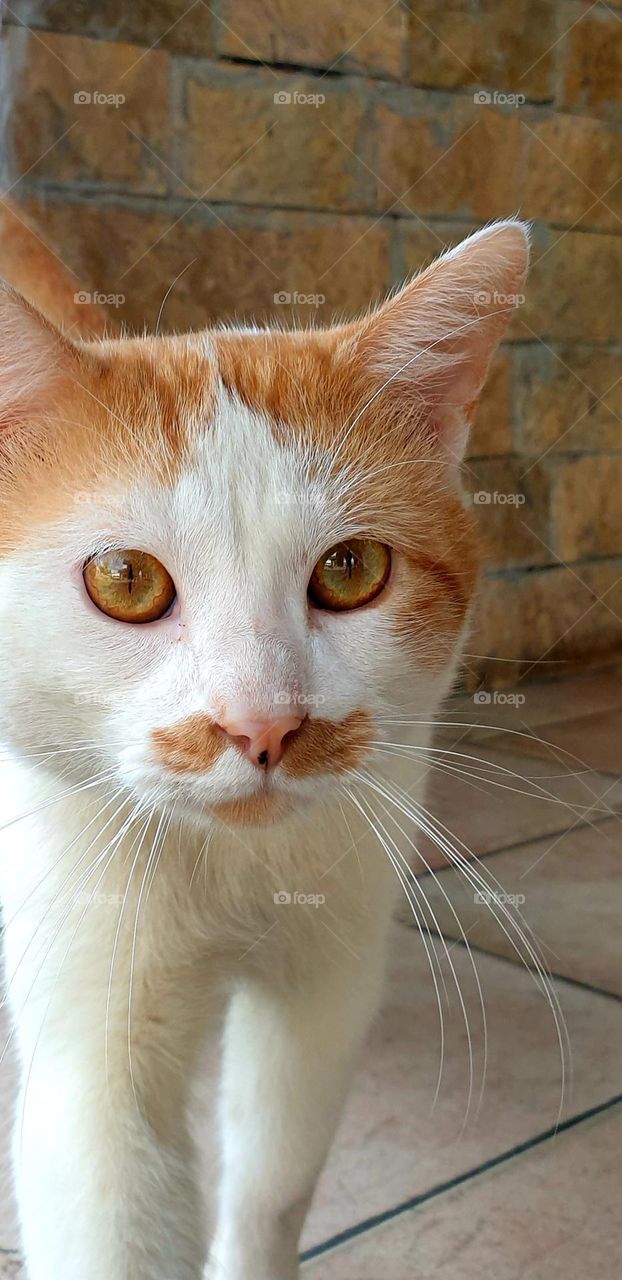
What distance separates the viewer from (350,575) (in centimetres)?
68

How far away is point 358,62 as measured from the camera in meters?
1.94

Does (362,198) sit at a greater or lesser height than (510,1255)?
greater

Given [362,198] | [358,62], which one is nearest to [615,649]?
[362,198]

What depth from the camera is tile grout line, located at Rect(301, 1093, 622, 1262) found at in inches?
36.0

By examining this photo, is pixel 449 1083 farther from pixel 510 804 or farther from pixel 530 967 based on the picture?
pixel 510 804

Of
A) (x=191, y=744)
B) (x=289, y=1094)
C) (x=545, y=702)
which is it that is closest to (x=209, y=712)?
(x=191, y=744)

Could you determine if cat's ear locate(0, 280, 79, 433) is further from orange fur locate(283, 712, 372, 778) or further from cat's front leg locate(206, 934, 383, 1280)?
cat's front leg locate(206, 934, 383, 1280)

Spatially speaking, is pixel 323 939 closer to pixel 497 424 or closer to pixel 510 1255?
pixel 510 1255

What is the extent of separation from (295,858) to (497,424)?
5.42 ft

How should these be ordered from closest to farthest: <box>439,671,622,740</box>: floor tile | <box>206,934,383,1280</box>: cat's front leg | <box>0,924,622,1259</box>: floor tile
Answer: <box>206,934,383,1280</box>: cat's front leg → <box>0,924,622,1259</box>: floor tile → <box>439,671,622,740</box>: floor tile

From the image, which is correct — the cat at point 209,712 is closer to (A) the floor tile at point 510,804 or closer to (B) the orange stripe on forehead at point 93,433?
(B) the orange stripe on forehead at point 93,433

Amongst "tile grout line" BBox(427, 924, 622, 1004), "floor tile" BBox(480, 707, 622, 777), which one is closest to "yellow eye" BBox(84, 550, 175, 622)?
"tile grout line" BBox(427, 924, 622, 1004)

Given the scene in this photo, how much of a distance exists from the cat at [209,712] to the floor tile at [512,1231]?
8 cm

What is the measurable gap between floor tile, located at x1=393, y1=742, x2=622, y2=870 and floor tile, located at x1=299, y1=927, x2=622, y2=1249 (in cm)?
30
